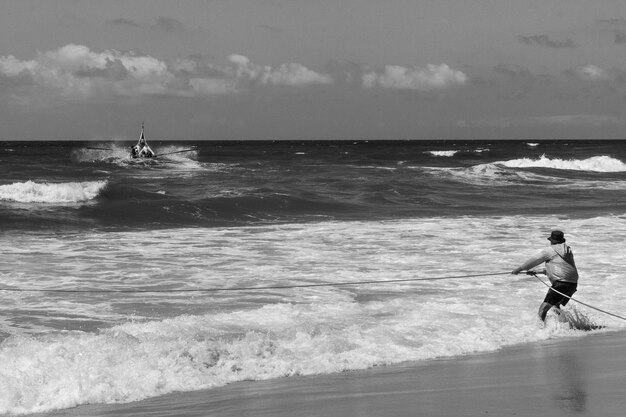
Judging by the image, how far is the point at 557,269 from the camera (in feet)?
36.4

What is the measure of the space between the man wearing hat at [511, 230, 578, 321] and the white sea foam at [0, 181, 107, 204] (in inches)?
930

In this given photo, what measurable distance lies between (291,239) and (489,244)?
191 inches

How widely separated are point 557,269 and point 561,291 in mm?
307

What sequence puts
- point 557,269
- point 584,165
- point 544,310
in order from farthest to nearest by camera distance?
point 584,165 → point 544,310 → point 557,269

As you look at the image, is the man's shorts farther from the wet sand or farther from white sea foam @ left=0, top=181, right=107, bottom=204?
white sea foam @ left=0, top=181, right=107, bottom=204

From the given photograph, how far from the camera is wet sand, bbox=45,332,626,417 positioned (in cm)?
720

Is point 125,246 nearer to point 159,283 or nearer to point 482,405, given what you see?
point 159,283

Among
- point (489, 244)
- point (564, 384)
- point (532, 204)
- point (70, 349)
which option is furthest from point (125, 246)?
point (532, 204)

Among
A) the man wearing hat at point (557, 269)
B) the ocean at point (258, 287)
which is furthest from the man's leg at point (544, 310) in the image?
the ocean at point (258, 287)

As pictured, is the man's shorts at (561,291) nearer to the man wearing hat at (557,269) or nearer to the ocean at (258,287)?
the man wearing hat at (557,269)


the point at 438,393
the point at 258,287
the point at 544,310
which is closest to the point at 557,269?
the point at 544,310

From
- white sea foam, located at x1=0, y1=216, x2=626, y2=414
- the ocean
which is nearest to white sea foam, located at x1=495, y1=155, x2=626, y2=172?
the ocean

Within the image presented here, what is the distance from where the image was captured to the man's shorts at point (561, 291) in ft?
36.5

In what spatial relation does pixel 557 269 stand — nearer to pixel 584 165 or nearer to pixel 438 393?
pixel 438 393
